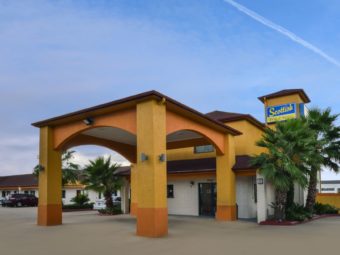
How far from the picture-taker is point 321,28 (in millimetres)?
13648

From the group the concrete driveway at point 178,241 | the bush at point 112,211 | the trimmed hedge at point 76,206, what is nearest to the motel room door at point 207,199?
the bush at point 112,211

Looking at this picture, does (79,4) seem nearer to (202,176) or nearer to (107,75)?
(107,75)

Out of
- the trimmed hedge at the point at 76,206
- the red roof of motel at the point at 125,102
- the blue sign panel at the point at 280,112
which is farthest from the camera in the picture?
the trimmed hedge at the point at 76,206

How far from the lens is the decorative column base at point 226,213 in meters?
19.2

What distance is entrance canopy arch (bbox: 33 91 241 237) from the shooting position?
1345 cm

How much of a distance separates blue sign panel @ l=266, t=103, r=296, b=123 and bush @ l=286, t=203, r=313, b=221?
7.20m

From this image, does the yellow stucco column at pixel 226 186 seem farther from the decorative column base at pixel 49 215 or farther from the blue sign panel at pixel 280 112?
the decorative column base at pixel 49 215

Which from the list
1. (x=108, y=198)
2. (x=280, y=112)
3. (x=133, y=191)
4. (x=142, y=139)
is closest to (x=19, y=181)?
(x=108, y=198)

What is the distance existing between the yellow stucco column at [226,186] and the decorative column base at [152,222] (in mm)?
6549

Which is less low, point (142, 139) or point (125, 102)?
point (125, 102)

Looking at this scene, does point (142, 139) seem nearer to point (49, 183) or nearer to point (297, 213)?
point (49, 183)

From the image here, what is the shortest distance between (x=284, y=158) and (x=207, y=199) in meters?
6.66

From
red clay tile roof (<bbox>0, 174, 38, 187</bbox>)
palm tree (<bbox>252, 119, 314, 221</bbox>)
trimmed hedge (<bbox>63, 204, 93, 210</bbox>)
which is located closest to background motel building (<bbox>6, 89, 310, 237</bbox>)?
palm tree (<bbox>252, 119, 314, 221</bbox>)

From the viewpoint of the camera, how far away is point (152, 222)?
13070 millimetres
